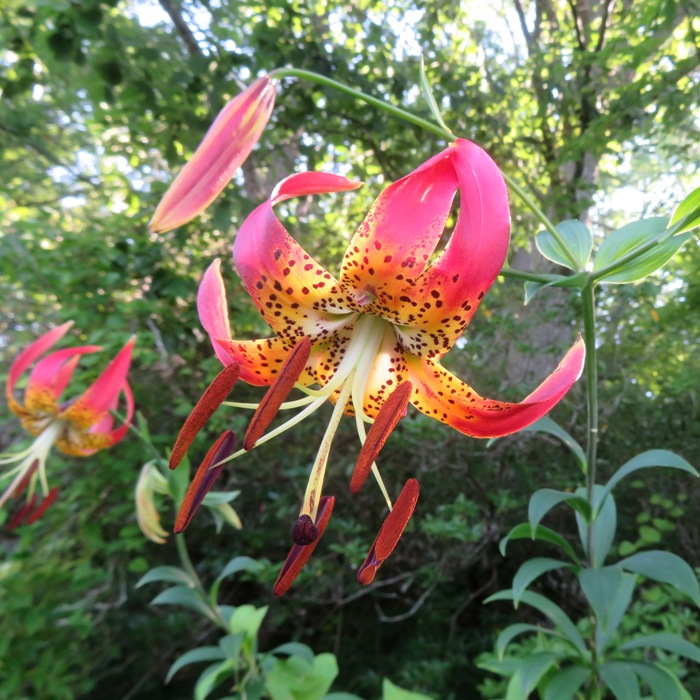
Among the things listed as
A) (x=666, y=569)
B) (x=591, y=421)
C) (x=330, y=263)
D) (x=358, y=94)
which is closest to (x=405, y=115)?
(x=358, y=94)

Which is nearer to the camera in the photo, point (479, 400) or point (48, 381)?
point (479, 400)

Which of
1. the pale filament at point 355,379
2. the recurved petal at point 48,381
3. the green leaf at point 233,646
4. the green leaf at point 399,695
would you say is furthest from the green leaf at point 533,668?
the recurved petal at point 48,381

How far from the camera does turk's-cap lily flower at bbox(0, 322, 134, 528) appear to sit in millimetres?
1326

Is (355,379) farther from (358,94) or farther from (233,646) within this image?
(233,646)

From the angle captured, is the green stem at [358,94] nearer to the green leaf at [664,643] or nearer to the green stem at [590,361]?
the green stem at [590,361]

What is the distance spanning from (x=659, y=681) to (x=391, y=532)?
1.65ft

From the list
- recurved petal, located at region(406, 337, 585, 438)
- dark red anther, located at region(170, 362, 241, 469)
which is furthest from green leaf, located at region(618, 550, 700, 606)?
dark red anther, located at region(170, 362, 241, 469)

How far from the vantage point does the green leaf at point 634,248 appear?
0.57m

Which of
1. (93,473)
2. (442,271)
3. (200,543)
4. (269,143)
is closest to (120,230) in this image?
(269,143)

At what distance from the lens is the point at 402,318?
0.58 m

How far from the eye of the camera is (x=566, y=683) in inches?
30.9

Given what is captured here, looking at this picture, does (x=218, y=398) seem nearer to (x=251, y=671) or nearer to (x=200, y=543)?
(x=251, y=671)

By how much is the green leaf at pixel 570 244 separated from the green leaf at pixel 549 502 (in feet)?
0.98

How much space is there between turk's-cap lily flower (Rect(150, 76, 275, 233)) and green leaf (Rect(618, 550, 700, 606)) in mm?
708
